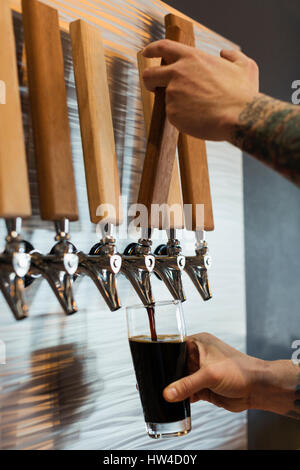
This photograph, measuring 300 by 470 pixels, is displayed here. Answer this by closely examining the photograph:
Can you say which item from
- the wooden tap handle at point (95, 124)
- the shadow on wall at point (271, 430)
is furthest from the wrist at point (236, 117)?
the shadow on wall at point (271, 430)

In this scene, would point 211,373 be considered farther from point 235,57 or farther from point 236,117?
point 235,57

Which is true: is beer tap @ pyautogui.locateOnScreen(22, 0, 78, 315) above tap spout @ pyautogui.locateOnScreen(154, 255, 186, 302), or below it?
above

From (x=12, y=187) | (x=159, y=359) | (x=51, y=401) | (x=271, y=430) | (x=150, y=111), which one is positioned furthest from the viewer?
(x=271, y=430)

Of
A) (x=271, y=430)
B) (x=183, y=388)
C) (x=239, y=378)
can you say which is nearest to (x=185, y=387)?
(x=183, y=388)

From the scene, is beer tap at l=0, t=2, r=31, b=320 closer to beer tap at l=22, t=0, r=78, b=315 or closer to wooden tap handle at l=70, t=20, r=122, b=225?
beer tap at l=22, t=0, r=78, b=315

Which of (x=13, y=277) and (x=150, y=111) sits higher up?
(x=150, y=111)

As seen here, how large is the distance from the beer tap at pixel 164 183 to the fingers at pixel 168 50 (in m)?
0.06

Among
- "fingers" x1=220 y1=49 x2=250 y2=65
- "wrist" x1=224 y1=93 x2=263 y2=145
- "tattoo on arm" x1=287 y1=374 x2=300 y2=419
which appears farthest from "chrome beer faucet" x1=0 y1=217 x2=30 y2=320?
"tattoo on arm" x1=287 y1=374 x2=300 y2=419

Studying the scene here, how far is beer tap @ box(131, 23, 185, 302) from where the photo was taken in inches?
35.6

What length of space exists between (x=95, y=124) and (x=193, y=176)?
0.85 feet

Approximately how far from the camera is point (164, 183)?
93 centimetres

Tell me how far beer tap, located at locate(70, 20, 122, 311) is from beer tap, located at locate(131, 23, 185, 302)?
0.06m

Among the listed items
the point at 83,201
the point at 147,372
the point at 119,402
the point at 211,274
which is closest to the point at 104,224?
the point at 83,201

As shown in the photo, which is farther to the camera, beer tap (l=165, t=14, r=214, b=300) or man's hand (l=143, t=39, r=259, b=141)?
beer tap (l=165, t=14, r=214, b=300)
